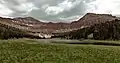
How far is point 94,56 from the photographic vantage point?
4328cm

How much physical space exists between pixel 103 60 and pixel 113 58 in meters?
2.88

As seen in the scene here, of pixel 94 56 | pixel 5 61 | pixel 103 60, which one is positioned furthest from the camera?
pixel 94 56

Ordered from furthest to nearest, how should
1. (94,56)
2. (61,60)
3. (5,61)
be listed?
(94,56) → (61,60) → (5,61)

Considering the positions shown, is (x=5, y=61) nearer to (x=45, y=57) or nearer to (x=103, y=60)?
(x=45, y=57)

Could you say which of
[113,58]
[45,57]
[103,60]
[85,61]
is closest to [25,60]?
[45,57]

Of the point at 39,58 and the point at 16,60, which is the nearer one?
the point at 16,60

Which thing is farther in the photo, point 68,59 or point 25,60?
point 68,59

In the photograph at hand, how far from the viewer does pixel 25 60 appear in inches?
1382

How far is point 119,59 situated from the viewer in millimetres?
40656

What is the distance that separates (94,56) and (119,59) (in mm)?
4927

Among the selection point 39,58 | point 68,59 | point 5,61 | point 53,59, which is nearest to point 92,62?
point 68,59

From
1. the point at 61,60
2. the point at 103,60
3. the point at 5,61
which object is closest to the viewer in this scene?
the point at 5,61

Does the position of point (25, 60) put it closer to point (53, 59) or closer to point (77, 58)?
point (53, 59)

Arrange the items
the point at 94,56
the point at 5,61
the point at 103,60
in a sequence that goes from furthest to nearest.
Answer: the point at 94,56 < the point at 103,60 < the point at 5,61
